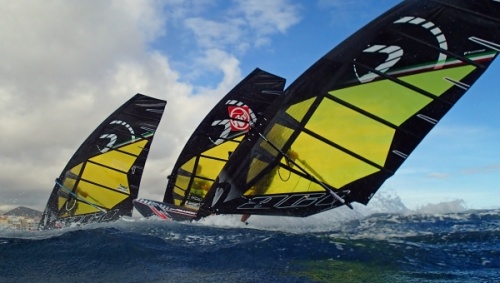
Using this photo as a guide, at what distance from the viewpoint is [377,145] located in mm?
8000

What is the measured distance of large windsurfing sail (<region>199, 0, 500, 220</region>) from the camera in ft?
20.7

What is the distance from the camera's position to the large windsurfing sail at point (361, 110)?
6.32m

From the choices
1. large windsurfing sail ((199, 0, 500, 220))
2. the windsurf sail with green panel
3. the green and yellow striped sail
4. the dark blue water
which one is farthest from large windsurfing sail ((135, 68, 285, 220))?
the dark blue water

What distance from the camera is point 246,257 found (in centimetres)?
581

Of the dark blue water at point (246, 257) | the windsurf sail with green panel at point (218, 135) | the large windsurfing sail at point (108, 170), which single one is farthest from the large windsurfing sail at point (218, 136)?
the dark blue water at point (246, 257)

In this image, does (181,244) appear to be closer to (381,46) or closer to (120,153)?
(381,46)

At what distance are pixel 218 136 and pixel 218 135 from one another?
0.04 metres

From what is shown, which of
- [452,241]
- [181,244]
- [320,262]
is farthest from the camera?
[452,241]

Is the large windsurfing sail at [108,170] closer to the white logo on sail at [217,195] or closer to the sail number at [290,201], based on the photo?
the white logo on sail at [217,195]

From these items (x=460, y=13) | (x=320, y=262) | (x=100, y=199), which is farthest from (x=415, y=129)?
(x=100, y=199)

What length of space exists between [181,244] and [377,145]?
4.40 metres

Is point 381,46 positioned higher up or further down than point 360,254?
higher up

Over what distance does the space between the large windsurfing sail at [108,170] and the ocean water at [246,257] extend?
7.57m

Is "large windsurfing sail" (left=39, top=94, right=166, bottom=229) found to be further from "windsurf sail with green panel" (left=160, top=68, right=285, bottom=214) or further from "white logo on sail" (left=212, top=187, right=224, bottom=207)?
"white logo on sail" (left=212, top=187, right=224, bottom=207)
